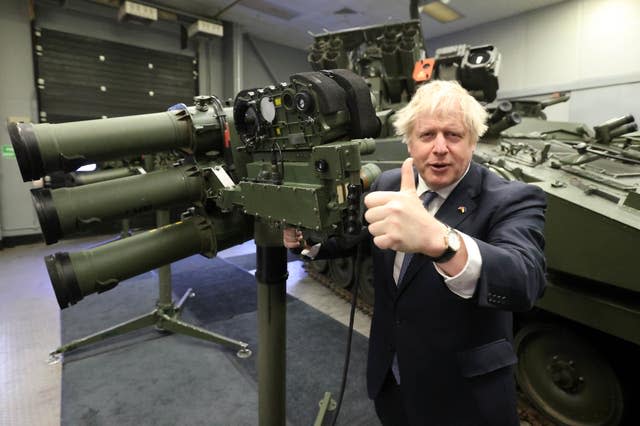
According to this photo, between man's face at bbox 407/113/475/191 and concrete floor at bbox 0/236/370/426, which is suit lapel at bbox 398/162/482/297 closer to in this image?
man's face at bbox 407/113/475/191

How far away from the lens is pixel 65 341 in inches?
143

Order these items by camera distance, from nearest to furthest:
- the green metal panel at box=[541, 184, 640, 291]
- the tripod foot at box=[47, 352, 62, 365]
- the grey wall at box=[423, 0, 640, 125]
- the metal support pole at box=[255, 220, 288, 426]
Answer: the metal support pole at box=[255, 220, 288, 426], the green metal panel at box=[541, 184, 640, 291], the tripod foot at box=[47, 352, 62, 365], the grey wall at box=[423, 0, 640, 125]

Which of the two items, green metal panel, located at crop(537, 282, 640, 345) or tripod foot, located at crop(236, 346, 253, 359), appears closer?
green metal panel, located at crop(537, 282, 640, 345)

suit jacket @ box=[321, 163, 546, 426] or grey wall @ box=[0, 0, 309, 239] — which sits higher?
grey wall @ box=[0, 0, 309, 239]

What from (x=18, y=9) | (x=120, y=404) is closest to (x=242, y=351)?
(x=120, y=404)

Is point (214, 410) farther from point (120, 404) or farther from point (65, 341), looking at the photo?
point (65, 341)

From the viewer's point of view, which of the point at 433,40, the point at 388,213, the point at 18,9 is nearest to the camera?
the point at 388,213

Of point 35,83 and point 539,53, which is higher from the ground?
point 539,53

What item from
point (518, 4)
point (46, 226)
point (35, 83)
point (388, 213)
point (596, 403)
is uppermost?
point (518, 4)

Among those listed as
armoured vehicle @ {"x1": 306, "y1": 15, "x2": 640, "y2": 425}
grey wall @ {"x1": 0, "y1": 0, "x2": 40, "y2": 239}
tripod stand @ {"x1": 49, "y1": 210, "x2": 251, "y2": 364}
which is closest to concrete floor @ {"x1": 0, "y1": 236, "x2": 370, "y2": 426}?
tripod stand @ {"x1": 49, "y1": 210, "x2": 251, "y2": 364}

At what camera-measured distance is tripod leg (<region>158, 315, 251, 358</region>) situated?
343 cm

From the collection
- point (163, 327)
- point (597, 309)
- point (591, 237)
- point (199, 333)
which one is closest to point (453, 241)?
point (591, 237)

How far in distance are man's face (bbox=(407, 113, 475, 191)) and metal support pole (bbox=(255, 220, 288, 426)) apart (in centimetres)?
78

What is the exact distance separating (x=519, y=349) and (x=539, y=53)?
827 cm
